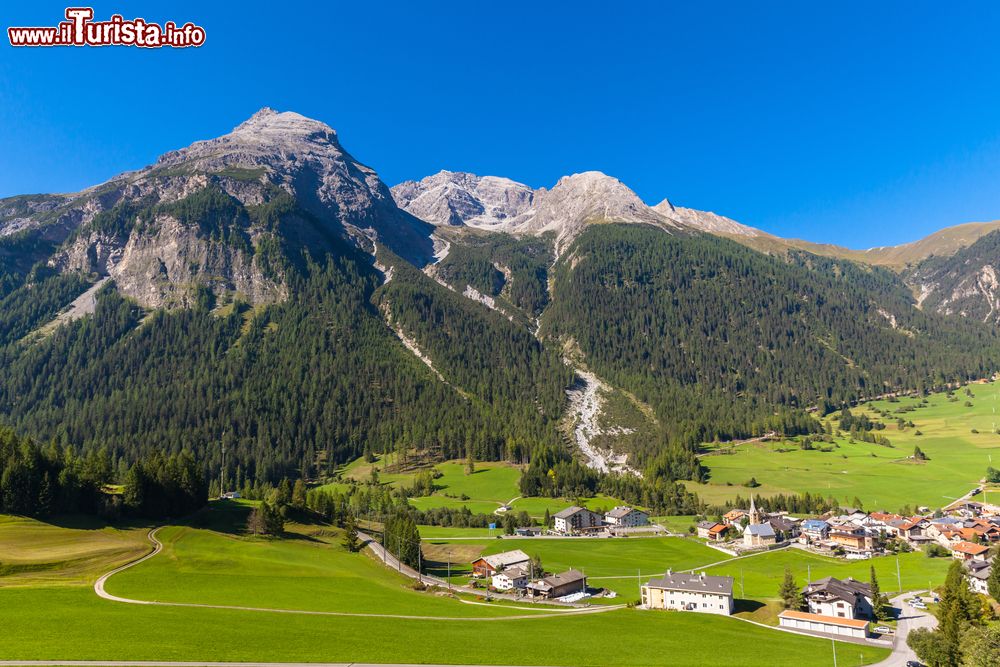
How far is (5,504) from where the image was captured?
3263 inches

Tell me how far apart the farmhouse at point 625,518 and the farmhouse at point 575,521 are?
286cm

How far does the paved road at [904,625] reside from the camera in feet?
203

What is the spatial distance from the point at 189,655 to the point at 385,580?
46044 millimetres

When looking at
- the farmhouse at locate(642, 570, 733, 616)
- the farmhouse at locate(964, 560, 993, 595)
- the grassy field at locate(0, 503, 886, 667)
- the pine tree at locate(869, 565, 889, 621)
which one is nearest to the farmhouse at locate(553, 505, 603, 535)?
the farmhouse at locate(642, 570, 733, 616)

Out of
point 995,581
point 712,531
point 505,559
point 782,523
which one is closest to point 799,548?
point 782,523

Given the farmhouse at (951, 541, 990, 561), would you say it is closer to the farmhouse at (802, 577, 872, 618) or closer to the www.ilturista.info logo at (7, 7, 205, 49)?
the farmhouse at (802, 577, 872, 618)

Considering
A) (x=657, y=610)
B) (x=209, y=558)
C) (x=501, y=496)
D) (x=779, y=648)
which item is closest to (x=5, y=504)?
(x=209, y=558)

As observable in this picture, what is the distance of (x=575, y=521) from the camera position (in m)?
146

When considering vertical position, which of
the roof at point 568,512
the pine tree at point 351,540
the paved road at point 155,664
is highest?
the paved road at point 155,664

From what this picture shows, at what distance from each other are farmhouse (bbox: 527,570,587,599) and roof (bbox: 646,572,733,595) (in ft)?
38.3

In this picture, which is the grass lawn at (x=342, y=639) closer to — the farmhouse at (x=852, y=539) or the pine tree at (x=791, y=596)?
the pine tree at (x=791, y=596)

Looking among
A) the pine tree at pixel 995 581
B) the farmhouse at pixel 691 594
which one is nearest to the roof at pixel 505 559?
the farmhouse at pixel 691 594

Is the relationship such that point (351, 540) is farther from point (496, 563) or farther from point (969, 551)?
point (969, 551)

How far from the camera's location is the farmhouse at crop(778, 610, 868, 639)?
71062mm
